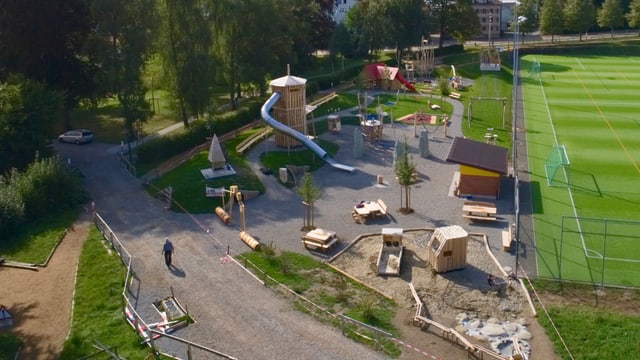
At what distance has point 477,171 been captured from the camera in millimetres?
36562

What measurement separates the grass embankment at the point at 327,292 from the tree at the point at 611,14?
87568 mm

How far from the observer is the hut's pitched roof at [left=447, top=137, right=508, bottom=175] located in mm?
36250

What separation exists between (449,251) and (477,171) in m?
10.1

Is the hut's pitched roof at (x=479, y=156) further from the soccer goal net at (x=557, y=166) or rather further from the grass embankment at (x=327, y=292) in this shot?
the grass embankment at (x=327, y=292)

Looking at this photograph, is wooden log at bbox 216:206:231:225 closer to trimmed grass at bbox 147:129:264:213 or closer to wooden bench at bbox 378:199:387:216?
trimmed grass at bbox 147:129:264:213

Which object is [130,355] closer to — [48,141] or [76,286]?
[76,286]

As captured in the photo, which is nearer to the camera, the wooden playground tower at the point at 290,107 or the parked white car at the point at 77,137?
the wooden playground tower at the point at 290,107

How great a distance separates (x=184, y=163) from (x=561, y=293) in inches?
1036

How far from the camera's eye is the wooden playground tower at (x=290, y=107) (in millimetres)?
47094

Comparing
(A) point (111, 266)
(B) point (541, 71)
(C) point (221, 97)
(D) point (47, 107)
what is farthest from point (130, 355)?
(B) point (541, 71)

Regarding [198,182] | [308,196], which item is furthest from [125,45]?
[308,196]

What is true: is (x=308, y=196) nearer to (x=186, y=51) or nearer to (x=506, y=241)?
(x=506, y=241)

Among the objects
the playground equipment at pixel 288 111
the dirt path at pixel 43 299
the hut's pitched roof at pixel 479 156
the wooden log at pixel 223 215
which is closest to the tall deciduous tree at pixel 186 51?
the playground equipment at pixel 288 111

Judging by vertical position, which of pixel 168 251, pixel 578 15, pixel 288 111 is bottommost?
pixel 168 251
